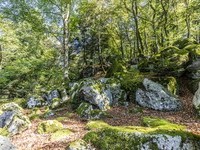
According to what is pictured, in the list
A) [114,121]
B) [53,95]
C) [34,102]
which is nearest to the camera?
[114,121]

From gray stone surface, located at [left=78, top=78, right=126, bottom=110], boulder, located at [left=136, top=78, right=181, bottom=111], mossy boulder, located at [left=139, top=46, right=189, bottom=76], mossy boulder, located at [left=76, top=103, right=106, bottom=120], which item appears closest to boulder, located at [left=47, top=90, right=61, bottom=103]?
gray stone surface, located at [left=78, top=78, right=126, bottom=110]

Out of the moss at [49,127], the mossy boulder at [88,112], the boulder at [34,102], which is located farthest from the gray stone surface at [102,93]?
the boulder at [34,102]

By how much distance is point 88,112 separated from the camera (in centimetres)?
1362

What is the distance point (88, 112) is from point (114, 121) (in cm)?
183

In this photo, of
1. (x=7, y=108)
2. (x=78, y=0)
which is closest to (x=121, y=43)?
(x=78, y=0)

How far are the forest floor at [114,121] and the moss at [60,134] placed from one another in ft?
0.62

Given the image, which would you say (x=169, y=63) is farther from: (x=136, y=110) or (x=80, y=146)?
(x=80, y=146)

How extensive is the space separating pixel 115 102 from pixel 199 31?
17934 mm

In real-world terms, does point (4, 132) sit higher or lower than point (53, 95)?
lower

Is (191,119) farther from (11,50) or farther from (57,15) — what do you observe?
(11,50)

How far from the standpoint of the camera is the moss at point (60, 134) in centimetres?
993

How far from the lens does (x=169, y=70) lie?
55.7ft

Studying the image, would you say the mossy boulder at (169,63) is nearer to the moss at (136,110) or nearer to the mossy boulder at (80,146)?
the moss at (136,110)

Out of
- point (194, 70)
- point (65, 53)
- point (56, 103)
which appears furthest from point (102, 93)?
point (194, 70)
